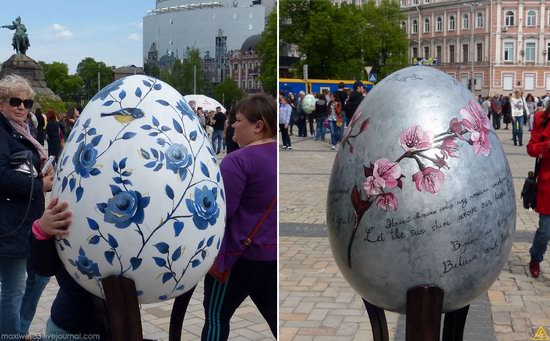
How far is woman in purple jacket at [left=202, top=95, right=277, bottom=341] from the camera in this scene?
119 inches

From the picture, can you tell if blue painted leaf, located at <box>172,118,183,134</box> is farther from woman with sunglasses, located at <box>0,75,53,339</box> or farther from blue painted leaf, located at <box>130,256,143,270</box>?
woman with sunglasses, located at <box>0,75,53,339</box>

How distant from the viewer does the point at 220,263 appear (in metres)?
3.07

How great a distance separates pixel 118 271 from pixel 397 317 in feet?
10.5

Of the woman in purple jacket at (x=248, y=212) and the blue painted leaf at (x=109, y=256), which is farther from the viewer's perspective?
the woman in purple jacket at (x=248, y=212)

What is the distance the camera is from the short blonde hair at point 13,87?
12.6 feet

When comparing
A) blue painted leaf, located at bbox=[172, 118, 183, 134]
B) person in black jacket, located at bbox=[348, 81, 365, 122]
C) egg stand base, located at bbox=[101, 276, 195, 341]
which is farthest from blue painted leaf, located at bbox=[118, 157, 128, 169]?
person in black jacket, located at bbox=[348, 81, 365, 122]

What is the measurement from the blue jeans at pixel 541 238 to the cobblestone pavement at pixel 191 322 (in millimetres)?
2350

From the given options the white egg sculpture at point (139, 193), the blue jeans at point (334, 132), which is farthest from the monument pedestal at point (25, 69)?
the blue jeans at point (334, 132)

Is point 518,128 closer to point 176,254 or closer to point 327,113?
point 327,113

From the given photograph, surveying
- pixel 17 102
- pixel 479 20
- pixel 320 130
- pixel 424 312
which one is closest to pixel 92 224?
pixel 424 312

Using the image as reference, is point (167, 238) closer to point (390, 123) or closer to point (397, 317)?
point (390, 123)

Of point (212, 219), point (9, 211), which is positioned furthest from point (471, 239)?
point (9, 211)

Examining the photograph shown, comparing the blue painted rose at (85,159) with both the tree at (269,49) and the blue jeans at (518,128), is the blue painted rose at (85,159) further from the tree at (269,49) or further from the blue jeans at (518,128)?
the blue jeans at (518,128)

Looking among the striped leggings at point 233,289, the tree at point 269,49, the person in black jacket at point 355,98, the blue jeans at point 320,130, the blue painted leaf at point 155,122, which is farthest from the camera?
the blue jeans at point 320,130
